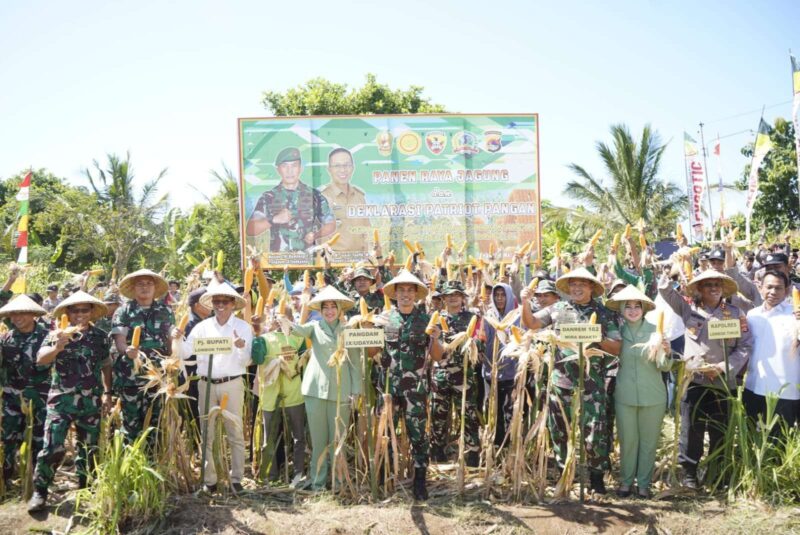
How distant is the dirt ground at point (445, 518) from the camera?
427cm

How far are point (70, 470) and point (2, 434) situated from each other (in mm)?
824

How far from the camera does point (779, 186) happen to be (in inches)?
782

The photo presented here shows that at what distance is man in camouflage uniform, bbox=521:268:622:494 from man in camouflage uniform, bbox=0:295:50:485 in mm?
4014

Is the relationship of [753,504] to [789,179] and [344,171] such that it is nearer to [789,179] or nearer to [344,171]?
[344,171]

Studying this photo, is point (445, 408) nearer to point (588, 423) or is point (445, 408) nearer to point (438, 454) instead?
point (438, 454)

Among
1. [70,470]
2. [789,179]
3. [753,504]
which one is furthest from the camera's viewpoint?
[789,179]

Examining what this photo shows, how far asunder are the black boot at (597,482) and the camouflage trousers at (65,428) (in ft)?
13.0

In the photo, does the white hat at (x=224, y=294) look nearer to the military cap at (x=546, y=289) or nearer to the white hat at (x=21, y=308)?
the white hat at (x=21, y=308)

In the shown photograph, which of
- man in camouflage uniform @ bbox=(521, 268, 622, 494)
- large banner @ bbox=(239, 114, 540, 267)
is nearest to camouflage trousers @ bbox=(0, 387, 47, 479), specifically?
man in camouflage uniform @ bbox=(521, 268, 622, 494)

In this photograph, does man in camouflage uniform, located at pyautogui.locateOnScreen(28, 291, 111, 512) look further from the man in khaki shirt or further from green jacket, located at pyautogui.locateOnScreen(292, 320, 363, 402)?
the man in khaki shirt

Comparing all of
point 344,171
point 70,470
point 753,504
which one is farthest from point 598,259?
point 70,470

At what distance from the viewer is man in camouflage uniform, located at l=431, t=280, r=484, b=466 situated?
5469 millimetres

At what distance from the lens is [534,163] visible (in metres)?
14.0

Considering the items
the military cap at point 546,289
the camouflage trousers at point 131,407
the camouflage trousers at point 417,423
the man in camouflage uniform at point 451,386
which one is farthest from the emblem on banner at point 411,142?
the camouflage trousers at point 131,407
